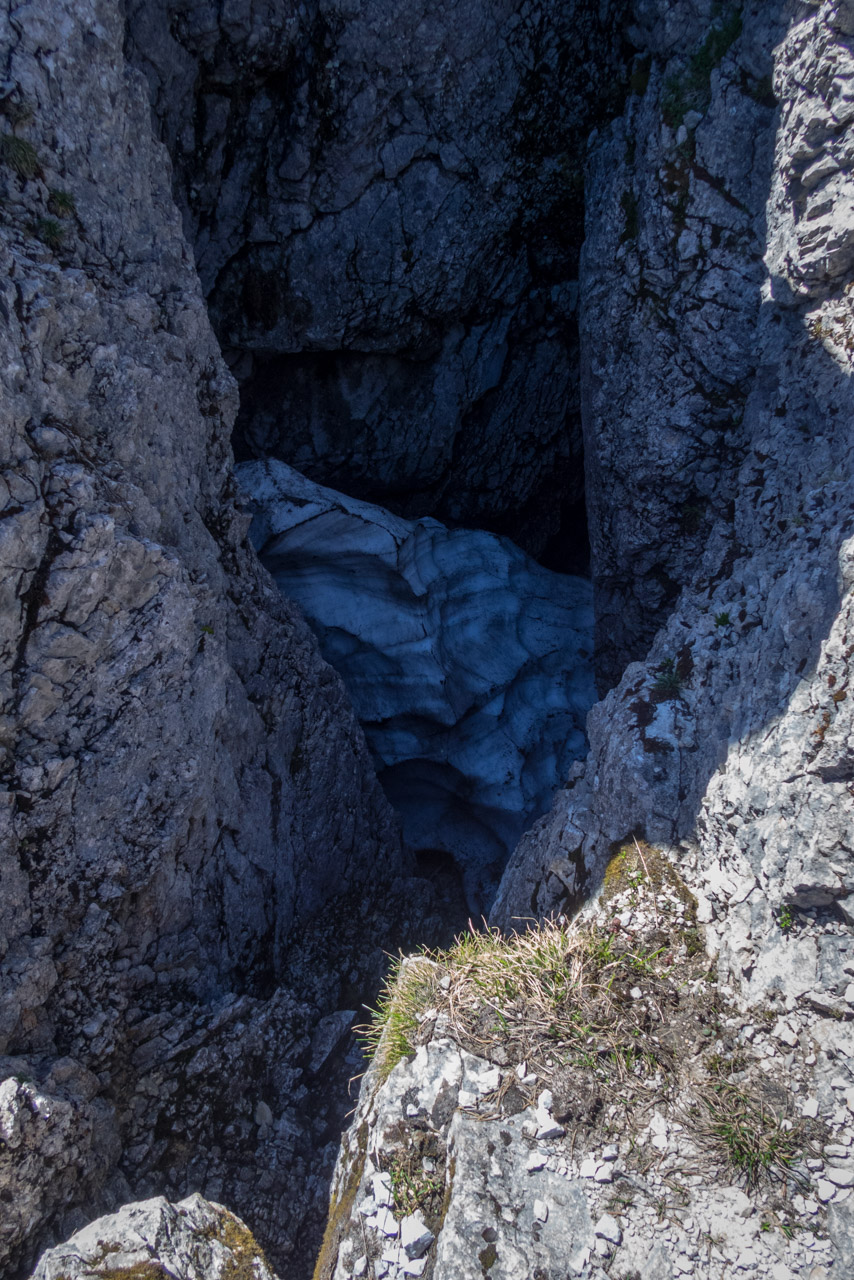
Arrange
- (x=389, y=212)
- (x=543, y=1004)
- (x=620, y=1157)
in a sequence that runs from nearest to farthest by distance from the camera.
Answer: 1. (x=620, y=1157)
2. (x=543, y=1004)
3. (x=389, y=212)

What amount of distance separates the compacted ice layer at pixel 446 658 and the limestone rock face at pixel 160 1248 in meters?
6.53

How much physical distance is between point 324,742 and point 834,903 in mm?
5222

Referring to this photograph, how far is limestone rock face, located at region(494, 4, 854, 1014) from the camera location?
3.96 metres

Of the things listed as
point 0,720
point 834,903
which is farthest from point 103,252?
point 834,903

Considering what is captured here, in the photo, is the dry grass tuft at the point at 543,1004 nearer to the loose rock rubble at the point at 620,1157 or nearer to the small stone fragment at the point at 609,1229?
the loose rock rubble at the point at 620,1157

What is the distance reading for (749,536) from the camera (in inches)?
241

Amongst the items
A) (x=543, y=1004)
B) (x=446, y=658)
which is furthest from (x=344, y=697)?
(x=543, y=1004)

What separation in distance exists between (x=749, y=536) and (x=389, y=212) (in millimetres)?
6380

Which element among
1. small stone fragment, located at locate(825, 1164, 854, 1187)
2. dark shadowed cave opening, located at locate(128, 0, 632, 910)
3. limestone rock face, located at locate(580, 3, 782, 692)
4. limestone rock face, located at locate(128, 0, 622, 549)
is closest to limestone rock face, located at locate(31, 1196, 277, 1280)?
small stone fragment, located at locate(825, 1164, 854, 1187)

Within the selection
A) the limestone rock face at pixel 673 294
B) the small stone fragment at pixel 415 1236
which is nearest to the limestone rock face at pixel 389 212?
the limestone rock face at pixel 673 294

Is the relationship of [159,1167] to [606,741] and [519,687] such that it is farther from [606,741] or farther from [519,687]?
[519,687]

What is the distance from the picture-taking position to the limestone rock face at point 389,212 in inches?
318

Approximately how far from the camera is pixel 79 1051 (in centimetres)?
496

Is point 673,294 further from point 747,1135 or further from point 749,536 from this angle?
point 747,1135
